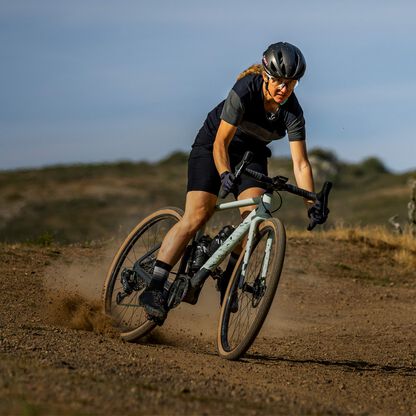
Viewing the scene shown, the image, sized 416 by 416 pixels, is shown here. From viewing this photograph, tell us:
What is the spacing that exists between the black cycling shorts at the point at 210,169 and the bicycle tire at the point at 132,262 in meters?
0.76

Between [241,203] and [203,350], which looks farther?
[203,350]

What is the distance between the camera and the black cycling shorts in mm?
8305

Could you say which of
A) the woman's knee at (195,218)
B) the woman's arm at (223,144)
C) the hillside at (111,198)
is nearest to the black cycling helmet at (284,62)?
the woman's arm at (223,144)

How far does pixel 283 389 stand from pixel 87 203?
39.4m

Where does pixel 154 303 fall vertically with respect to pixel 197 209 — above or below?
below

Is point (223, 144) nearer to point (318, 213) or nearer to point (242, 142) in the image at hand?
point (242, 142)

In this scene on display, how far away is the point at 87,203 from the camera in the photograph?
45781 mm

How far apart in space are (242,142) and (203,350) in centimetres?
195

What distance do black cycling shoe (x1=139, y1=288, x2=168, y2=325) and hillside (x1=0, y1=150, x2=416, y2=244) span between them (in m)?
28.1

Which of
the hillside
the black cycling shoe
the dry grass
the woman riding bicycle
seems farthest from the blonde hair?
the hillside

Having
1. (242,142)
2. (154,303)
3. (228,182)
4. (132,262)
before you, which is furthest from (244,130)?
(132,262)

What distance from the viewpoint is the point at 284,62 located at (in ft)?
25.6

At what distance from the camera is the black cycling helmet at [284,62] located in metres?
7.79

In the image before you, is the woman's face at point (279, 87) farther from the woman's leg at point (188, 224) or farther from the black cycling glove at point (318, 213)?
the woman's leg at point (188, 224)
